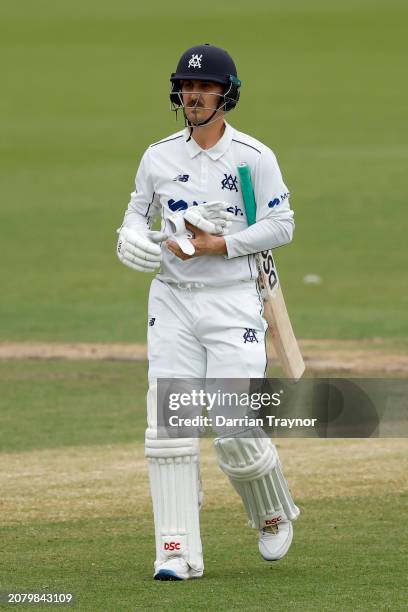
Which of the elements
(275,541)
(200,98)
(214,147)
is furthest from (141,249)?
(275,541)

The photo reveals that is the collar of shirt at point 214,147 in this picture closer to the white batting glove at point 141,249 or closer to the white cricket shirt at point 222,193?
the white cricket shirt at point 222,193

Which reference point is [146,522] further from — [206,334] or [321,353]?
[321,353]

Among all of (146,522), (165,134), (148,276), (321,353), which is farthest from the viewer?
(165,134)

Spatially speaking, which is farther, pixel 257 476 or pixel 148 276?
pixel 148 276

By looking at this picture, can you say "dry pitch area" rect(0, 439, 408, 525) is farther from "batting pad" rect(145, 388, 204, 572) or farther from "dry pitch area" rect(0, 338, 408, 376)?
"dry pitch area" rect(0, 338, 408, 376)

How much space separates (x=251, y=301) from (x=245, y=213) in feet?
1.16

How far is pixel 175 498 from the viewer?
6391mm

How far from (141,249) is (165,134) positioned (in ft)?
86.6

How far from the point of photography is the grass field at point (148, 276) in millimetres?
6754

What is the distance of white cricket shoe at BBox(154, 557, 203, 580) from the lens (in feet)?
20.7

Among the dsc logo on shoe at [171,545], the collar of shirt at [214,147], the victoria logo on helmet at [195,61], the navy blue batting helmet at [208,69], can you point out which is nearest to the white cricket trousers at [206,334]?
the collar of shirt at [214,147]

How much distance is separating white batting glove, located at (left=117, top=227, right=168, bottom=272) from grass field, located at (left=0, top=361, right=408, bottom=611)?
1.21 meters

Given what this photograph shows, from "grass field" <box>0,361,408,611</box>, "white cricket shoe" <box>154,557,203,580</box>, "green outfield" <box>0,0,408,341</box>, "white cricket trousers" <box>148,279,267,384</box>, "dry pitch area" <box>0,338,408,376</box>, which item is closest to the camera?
"grass field" <box>0,361,408,611</box>

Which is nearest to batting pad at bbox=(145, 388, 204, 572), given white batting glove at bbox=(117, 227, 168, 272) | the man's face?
white batting glove at bbox=(117, 227, 168, 272)
